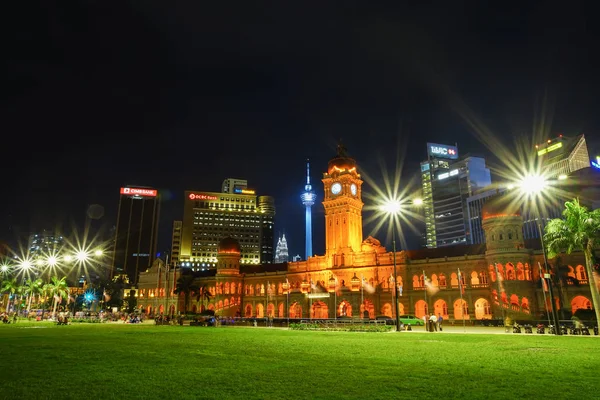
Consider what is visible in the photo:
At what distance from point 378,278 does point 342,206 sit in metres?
19.7

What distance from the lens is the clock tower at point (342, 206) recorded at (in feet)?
303

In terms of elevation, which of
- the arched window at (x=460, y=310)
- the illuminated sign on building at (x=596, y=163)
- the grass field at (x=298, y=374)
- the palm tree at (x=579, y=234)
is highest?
the illuminated sign on building at (x=596, y=163)

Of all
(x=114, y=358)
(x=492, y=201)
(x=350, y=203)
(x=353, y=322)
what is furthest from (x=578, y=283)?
(x=114, y=358)

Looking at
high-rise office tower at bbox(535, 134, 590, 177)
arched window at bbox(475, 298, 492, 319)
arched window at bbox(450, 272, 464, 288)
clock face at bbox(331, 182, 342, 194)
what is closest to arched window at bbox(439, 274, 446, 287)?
arched window at bbox(450, 272, 464, 288)

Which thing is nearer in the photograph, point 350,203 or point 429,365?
point 429,365

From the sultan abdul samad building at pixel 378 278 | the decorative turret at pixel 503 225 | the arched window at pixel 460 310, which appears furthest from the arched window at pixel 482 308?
the decorative turret at pixel 503 225

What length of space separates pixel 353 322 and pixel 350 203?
4886 cm

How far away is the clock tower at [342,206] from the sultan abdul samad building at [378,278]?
0.74 feet

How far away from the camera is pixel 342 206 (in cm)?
9375

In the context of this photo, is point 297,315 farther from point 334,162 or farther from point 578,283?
point 578,283

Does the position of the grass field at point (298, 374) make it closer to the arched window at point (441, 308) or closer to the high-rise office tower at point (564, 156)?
the arched window at point (441, 308)

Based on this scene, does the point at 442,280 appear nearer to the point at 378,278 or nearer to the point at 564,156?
the point at 378,278

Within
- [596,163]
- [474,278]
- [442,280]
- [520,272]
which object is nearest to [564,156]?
[596,163]

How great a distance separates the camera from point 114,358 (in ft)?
58.7
